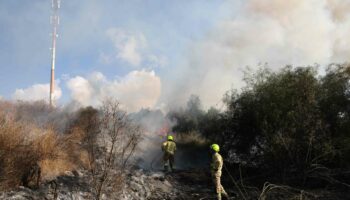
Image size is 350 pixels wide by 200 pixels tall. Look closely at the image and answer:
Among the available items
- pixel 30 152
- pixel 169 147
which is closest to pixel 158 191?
pixel 169 147

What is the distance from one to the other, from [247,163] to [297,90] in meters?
4.49

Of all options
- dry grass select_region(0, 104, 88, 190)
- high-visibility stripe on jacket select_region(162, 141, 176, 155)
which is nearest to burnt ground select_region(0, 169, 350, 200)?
dry grass select_region(0, 104, 88, 190)

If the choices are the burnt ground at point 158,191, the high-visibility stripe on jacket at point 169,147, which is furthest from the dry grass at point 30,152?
the high-visibility stripe on jacket at point 169,147

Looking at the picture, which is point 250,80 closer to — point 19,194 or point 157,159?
point 157,159

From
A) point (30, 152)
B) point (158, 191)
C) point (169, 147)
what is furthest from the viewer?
point (169, 147)

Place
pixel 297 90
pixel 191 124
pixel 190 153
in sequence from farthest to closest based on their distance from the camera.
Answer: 1. pixel 191 124
2. pixel 190 153
3. pixel 297 90

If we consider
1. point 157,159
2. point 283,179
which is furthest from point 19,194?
point 157,159

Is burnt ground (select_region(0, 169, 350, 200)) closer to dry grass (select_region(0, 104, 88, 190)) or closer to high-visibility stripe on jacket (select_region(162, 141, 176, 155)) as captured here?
dry grass (select_region(0, 104, 88, 190))

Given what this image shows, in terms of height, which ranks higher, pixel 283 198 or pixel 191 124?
pixel 191 124

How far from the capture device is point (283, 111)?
18.0m

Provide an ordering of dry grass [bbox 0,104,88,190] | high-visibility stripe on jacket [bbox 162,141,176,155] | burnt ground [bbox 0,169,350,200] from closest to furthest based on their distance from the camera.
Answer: burnt ground [bbox 0,169,350,200]
dry grass [bbox 0,104,88,190]
high-visibility stripe on jacket [bbox 162,141,176,155]

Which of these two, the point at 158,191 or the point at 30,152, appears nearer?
the point at 30,152

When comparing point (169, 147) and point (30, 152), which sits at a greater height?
point (169, 147)

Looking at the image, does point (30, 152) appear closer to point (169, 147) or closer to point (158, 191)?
point (158, 191)
